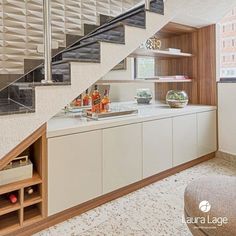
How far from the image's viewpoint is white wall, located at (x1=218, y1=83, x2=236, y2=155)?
331cm

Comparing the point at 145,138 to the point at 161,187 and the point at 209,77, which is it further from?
the point at 209,77

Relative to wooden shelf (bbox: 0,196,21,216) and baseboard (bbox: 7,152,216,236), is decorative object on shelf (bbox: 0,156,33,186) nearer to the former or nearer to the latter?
wooden shelf (bbox: 0,196,21,216)

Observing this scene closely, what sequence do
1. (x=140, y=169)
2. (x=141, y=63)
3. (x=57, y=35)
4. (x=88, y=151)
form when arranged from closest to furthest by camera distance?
(x=88, y=151)
(x=140, y=169)
(x=57, y=35)
(x=141, y=63)

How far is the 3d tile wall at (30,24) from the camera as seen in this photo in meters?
2.41

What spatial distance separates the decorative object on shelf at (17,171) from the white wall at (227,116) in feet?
8.60

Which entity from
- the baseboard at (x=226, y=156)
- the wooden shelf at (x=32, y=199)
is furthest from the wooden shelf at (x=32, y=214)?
the baseboard at (x=226, y=156)

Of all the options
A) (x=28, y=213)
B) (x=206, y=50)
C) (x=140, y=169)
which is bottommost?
(x=28, y=213)

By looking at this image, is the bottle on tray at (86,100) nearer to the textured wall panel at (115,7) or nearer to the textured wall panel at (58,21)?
the textured wall panel at (58,21)

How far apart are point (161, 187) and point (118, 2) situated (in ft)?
7.73

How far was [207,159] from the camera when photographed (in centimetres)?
344

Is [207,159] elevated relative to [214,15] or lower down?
lower down

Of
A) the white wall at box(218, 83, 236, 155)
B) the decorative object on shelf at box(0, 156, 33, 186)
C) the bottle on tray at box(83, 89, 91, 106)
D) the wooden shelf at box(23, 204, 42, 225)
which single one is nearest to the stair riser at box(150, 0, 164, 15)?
the bottle on tray at box(83, 89, 91, 106)

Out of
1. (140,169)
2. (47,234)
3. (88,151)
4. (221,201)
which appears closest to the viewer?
(221,201)

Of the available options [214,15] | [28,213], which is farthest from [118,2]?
[28,213]
